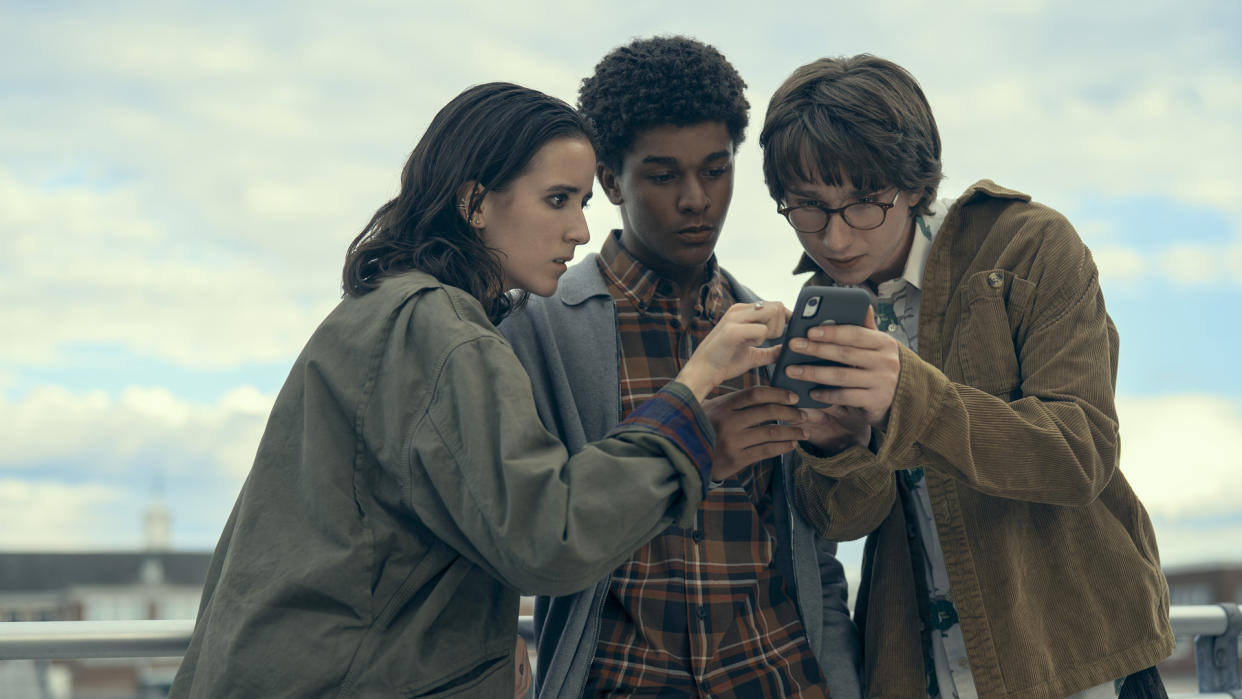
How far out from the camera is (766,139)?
253cm

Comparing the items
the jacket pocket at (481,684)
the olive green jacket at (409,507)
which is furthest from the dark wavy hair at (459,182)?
the jacket pocket at (481,684)

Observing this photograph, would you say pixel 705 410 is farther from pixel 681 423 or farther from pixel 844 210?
pixel 844 210

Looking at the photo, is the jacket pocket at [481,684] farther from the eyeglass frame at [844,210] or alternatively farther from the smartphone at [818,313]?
the eyeglass frame at [844,210]

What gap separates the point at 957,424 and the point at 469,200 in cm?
97

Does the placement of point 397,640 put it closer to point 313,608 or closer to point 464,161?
point 313,608

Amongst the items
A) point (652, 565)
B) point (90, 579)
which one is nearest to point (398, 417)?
point (652, 565)

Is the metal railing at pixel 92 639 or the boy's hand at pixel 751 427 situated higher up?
the boy's hand at pixel 751 427

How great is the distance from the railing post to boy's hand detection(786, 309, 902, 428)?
1855 mm

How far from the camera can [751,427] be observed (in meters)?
2.17

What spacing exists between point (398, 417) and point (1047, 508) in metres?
1.32

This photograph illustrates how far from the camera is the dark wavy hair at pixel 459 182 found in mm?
1978

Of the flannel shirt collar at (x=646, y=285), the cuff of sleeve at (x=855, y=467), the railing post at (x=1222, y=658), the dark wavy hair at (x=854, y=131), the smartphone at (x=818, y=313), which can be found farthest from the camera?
the railing post at (x=1222, y=658)

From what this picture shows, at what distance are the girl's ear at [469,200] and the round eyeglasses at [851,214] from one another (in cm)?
72

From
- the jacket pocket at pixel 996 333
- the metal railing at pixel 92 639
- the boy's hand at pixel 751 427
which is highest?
the jacket pocket at pixel 996 333
